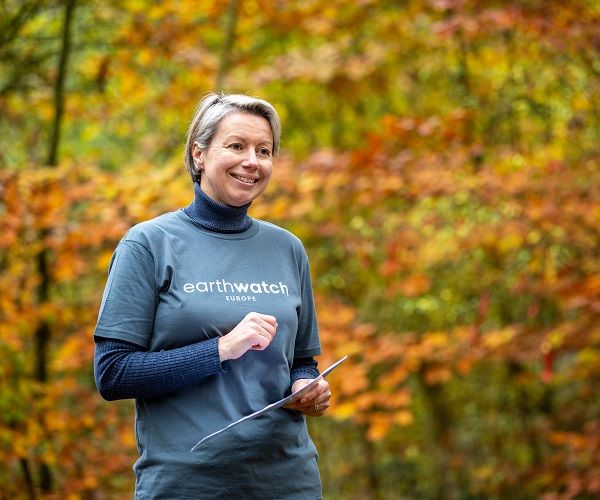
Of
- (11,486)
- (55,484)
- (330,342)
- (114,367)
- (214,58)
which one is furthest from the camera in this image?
(214,58)

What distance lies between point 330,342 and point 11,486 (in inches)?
84.5

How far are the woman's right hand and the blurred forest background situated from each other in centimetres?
292

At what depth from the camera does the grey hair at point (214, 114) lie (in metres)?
2.17

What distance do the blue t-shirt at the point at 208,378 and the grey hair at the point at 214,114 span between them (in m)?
0.19

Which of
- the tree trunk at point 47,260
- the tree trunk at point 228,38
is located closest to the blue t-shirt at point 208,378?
the tree trunk at point 47,260

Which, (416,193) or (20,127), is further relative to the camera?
(20,127)

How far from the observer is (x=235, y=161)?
215cm

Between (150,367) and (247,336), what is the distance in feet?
0.73

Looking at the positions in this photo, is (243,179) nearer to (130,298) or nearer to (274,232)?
(274,232)

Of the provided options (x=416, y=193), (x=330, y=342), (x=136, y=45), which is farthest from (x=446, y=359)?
(x=136, y=45)

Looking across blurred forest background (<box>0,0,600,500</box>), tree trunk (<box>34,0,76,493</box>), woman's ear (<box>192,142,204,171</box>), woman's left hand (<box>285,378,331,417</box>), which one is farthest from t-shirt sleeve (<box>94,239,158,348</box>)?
tree trunk (<box>34,0,76,493</box>)

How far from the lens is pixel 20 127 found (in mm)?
7082

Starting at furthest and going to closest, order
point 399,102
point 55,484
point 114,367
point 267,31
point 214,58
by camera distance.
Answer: point 399,102 < point 267,31 < point 214,58 < point 55,484 < point 114,367

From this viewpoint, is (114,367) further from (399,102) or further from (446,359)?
(399,102)
